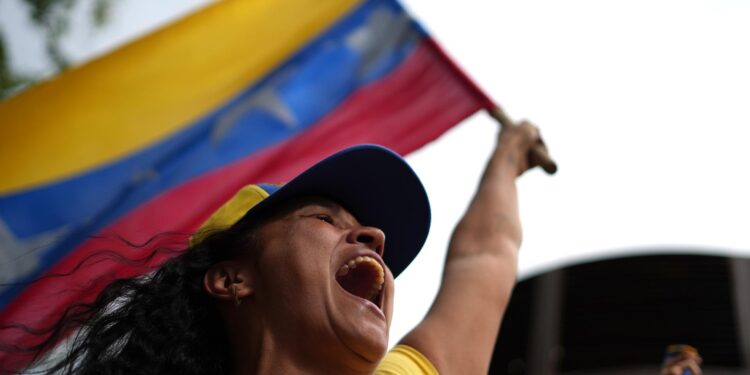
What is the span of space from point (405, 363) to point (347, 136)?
201cm

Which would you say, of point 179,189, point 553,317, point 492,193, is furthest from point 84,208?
point 553,317

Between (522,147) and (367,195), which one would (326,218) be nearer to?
(367,195)

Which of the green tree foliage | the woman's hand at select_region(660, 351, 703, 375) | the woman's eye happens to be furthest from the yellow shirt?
the green tree foliage

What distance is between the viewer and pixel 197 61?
4.49 metres

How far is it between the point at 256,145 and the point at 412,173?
5.85ft

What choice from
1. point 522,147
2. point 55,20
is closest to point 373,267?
point 522,147

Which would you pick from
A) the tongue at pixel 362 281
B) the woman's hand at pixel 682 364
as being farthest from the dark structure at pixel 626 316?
the tongue at pixel 362 281

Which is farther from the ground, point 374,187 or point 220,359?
point 374,187

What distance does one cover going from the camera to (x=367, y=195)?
2592mm

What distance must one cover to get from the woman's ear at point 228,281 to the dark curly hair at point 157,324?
1.3 inches

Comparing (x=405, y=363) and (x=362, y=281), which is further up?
(x=362, y=281)

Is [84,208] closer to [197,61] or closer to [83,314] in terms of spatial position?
[197,61]

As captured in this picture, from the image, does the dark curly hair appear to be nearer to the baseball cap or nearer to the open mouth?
the baseball cap

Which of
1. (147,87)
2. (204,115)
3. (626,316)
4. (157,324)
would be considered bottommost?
(626,316)
